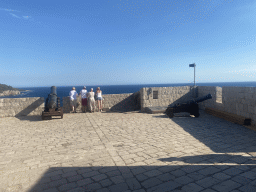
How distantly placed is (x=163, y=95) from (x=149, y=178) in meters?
9.91

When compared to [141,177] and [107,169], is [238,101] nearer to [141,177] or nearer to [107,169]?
[141,177]

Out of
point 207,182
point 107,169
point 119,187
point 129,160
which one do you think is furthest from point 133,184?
point 207,182

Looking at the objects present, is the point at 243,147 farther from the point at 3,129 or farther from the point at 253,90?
the point at 3,129

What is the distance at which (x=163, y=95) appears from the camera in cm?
1297

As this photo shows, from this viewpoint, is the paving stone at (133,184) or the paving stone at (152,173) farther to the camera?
the paving stone at (152,173)

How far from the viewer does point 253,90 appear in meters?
7.65

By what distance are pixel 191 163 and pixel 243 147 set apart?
213 cm

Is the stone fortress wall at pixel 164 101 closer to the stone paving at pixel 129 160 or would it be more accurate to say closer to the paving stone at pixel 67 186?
the stone paving at pixel 129 160

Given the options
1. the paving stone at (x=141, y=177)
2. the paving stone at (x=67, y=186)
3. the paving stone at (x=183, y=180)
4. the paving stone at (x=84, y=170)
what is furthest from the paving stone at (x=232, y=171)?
the paving stone at (x=67, y=186)

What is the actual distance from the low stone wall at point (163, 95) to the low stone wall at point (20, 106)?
6.76 metres

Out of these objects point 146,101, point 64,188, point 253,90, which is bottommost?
point 64,188

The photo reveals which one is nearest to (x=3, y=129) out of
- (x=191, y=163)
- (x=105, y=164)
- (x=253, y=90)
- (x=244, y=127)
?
(x=105, y=164)

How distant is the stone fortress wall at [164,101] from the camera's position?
822 centimetres

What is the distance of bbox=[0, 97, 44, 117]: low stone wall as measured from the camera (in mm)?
10617
